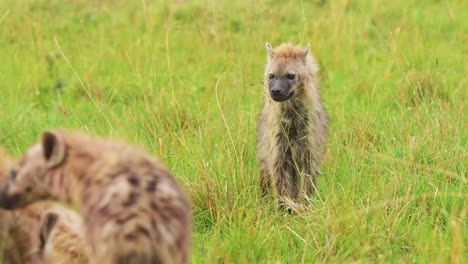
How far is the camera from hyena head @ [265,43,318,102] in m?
5.69

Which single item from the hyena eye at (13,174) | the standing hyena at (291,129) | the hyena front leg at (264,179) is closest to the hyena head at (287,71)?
the standing hyena at (291,129)

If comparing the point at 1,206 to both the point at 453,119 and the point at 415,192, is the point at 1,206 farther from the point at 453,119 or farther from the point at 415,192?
the point at 453,119

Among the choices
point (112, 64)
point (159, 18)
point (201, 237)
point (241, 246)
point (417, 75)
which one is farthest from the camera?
point (159, 18)

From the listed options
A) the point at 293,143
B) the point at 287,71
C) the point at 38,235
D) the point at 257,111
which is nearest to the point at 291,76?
the point at 287,71

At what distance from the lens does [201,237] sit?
4629mm

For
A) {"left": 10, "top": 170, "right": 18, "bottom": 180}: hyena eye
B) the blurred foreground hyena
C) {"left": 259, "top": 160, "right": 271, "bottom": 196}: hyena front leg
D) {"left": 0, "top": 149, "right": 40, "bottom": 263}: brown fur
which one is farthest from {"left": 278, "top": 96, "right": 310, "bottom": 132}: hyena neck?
{"left": 10, "top": 170, "right": 18, "bottom": 180}: hyena eye

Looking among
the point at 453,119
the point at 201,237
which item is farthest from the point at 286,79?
the point at 201,237

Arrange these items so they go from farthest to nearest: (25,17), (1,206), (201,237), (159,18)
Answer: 1. (159,18)
2. (25,17)
3. (201,237)
4. (1,206)

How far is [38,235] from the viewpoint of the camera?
10.8 feet

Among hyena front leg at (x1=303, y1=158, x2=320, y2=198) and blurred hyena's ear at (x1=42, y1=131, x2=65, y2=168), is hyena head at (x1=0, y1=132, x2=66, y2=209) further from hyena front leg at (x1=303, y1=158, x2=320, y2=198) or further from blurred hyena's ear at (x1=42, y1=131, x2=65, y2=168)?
hyena front leg at (x1=303, y1=158, x2=320, y2=198)

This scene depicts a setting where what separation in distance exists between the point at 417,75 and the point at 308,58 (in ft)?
4.44

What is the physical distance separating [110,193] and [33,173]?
40cm

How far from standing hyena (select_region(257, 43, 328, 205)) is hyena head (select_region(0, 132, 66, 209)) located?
2.66 meters

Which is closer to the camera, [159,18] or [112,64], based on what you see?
[112,64]
